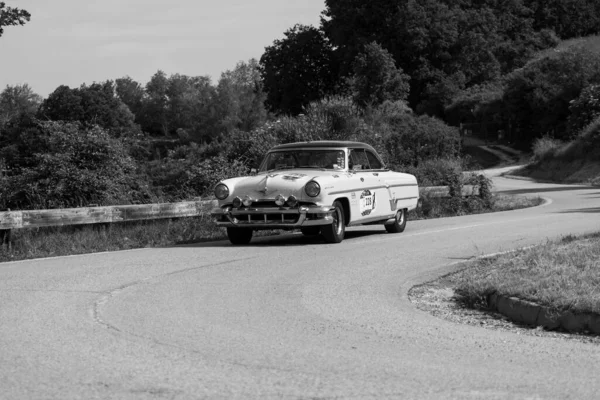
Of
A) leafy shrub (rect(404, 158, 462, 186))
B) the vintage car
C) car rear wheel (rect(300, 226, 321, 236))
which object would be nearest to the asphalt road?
the vintage car

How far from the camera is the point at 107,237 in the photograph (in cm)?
1689

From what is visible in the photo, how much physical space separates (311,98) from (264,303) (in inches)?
3103

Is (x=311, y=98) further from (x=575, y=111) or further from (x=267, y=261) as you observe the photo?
(x=267, y=261)

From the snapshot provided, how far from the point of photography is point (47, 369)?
22.4ft

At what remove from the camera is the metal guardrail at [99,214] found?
15428mm

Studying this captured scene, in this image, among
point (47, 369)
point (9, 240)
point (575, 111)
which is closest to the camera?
point (47, 369)

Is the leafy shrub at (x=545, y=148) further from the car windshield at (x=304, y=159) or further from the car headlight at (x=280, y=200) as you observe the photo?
the car headlight at (x=280, y=200)

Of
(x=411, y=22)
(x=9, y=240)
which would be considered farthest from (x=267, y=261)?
(x=411, y=22)

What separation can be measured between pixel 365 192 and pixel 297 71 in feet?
237

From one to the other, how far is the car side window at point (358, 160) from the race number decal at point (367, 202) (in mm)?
450

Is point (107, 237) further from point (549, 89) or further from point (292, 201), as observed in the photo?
point (549, 89)

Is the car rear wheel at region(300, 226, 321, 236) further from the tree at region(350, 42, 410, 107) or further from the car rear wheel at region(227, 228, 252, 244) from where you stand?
the tree at region(350, 42, 410, 107)

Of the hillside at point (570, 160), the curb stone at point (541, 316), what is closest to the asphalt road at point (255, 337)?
the curb stone at point (541, 316)

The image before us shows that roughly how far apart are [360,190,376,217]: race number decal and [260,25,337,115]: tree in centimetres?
7080
